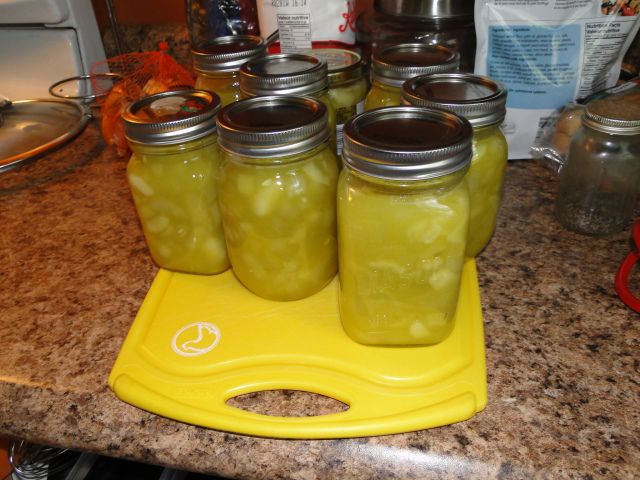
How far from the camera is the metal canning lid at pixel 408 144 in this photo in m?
0.45

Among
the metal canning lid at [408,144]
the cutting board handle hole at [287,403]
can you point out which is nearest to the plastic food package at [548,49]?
the metal canning lid at [408,144]

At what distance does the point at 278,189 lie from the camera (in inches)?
22.0

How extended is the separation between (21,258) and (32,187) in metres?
0.24

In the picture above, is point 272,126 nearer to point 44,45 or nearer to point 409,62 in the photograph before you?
point 409,62

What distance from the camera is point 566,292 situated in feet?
2.16

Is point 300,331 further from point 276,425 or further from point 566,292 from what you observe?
point 566,292

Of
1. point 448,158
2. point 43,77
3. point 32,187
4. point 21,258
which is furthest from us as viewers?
point 43,77

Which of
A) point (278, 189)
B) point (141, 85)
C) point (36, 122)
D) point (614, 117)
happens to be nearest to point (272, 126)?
point (278, 189)

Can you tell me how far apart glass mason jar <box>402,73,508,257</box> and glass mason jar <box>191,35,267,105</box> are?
0.80ft

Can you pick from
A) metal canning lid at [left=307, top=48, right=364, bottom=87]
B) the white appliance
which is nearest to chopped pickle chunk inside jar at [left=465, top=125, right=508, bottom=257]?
metal canning lid at [left=307, top=48, right=364, bottom=87]

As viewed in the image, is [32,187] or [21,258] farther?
[32,187]

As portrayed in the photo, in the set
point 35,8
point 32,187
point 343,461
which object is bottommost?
point 343,461

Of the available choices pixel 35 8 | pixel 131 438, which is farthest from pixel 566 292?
pixel 35 8

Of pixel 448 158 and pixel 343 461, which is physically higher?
pixel 448 158
